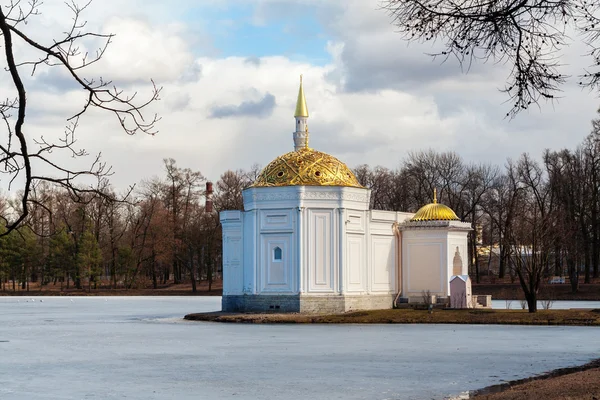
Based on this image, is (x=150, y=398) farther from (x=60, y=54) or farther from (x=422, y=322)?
(x=422, y=322)

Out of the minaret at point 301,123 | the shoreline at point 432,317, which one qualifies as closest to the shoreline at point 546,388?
the shoreline at point 432,317

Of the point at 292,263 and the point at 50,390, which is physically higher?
the point at 292,263

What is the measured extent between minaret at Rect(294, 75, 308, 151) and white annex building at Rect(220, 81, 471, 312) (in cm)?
149

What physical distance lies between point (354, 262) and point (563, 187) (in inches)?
1141

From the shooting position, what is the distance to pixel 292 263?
1542 inches

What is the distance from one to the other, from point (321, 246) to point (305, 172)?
346 cm

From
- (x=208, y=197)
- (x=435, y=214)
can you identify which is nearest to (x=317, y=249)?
(x=435, y=214)

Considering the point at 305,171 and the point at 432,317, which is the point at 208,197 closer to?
the point at 305,171

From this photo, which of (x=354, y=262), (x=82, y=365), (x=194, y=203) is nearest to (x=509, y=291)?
(x=354, y=262)

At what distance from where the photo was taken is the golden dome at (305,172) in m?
40.0

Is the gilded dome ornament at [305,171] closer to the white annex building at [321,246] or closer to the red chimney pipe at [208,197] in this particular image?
the white annex building at [321,246]

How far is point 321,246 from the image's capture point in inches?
1555

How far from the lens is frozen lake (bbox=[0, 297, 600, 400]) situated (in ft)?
52.2

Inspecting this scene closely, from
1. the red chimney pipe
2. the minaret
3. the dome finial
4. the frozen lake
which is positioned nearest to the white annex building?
the minaret
